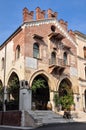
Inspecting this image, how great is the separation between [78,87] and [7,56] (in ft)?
31.4

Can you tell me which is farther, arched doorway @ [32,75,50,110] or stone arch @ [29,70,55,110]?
arched doorway @ [32,75,50,110]

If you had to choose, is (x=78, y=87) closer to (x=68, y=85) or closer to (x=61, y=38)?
(x=68, y=85)

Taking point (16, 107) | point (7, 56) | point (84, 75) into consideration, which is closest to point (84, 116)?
point (84, 75)

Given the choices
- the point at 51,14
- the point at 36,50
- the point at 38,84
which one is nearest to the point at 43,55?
the point at 36,50

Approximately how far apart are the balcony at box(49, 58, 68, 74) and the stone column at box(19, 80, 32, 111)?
13.2 ft

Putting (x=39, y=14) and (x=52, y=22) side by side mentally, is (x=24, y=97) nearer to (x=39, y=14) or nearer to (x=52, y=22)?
(x=39, y=14)

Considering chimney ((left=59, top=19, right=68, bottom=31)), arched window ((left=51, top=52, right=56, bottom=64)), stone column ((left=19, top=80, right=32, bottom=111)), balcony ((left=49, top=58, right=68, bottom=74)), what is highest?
chimney ((left=59, top=19, right=68, bottom=31))

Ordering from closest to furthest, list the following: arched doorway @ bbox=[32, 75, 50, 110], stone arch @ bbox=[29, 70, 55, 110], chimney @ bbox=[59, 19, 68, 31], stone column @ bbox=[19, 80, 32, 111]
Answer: stone column @ bbox=[19, 80, 32, 111], stone arch @ bbox=[29, 70, 55, 110], arched doorway @ bbox=[32, 75, 50, 110], chimney @ bbox=[59, 19, 68, 31]

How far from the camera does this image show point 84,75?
3100 centimetres

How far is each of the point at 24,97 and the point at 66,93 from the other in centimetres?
732

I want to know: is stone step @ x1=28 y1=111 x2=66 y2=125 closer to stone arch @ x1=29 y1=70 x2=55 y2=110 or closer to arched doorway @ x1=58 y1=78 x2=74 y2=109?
arched doorway @ x1=58 y1=78 x2=74 y2=109

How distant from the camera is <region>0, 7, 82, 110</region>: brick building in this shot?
81.8 feet

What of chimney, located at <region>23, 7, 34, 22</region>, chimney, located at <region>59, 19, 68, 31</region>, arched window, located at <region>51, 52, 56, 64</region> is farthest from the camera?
chimney, located at <region>59, 19, 68, 31</region>

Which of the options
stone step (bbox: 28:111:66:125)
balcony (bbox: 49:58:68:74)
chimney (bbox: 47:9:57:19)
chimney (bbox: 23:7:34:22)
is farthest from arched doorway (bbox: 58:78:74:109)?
chimney (bbox: 23:7:34:22)
